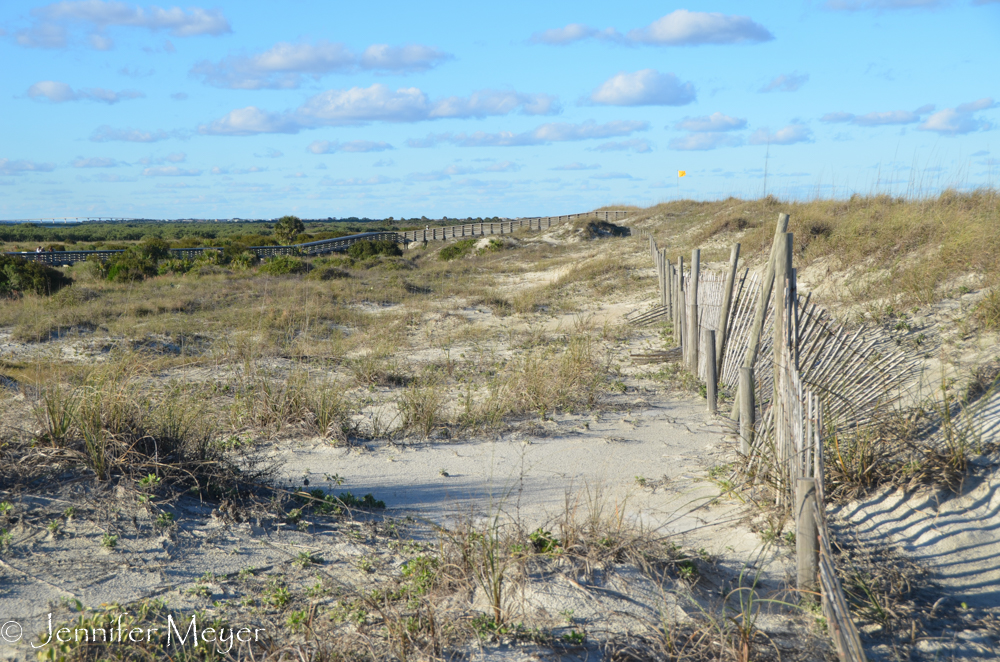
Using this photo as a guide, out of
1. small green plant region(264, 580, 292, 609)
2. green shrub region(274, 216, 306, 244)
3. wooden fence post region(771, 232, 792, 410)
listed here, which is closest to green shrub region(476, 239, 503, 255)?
green shrub region(274, 216, 306, 244)

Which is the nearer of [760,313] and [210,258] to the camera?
[760,313]

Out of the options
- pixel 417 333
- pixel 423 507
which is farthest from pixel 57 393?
pixel 417 333

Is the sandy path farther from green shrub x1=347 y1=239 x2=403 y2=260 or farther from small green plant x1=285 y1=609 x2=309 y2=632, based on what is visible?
green shrub x1=347 y1=239 x2=403 y2=260

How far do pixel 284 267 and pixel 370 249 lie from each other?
9113 mm

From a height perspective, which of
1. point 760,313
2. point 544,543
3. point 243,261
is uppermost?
point 243,261

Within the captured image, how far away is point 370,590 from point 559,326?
9.14 metres

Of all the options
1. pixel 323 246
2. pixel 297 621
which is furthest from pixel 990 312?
pixel 323 246

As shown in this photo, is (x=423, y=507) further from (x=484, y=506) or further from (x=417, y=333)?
(x=417, y=333)

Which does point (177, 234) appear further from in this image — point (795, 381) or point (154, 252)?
point (795, 381)

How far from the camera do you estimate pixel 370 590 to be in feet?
10.4

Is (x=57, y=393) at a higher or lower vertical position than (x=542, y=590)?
higher

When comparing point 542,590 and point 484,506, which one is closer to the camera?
point 542,590

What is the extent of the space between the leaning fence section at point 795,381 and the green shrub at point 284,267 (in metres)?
15.6

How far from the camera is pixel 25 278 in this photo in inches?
645
